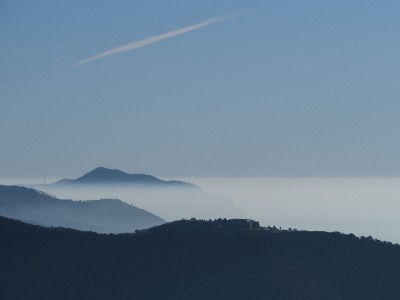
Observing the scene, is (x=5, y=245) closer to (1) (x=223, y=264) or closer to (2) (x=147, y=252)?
(2) (x=147, y=252)

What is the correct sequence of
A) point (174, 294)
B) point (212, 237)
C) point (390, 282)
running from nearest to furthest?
1. point (174, 294)
2. point (390, 282)
3. point (212, 237)

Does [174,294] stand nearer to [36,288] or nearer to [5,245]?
[36,288]

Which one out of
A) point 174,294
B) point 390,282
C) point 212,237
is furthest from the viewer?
point 212,237

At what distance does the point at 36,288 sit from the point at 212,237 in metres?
24.2

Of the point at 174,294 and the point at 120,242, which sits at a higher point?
the point at 120,242

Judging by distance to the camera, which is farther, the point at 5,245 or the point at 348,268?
the point at 5,245

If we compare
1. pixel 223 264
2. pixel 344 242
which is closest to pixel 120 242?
pixel 223 264

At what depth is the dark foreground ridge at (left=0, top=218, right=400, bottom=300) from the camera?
9894 cm

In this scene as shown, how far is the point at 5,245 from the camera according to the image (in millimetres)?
115500

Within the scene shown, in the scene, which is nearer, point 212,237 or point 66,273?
point 66,273

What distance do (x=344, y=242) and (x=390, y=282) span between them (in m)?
12.0

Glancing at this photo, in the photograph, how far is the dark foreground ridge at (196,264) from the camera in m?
98.9

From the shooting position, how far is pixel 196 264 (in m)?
106

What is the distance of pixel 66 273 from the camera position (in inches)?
4129
